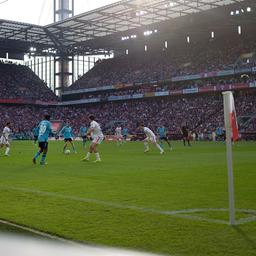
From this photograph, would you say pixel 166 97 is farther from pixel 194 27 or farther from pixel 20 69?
pixel 20 69

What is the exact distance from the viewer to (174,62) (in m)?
72.3

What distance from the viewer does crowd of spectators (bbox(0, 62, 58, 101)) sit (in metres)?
84.2

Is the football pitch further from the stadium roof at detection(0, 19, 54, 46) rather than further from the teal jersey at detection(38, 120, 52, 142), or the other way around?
the stadium roof at detection(0, 19, 54, 46)

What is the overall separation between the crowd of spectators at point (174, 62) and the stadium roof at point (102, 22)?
8.51 meters

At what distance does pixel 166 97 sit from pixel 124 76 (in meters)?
10.1

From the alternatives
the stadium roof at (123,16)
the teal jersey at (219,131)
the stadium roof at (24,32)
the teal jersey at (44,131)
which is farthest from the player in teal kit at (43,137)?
the stadium roof at (24,32)

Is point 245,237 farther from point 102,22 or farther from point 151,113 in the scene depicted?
point 151,113

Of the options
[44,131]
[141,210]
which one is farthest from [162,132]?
[141,210]

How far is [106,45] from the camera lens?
78688 millimetres

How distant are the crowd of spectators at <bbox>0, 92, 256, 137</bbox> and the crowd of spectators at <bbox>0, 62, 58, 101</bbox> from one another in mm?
2223

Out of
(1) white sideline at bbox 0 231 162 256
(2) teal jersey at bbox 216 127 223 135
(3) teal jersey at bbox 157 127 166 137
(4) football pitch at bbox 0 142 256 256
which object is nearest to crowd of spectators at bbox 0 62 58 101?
(2) teal jersey at bbox 216 127 223 135

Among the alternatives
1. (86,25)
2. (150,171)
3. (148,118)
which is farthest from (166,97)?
(150,171)

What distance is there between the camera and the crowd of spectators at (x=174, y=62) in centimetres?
6397

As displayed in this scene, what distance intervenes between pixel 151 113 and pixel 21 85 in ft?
99.7
